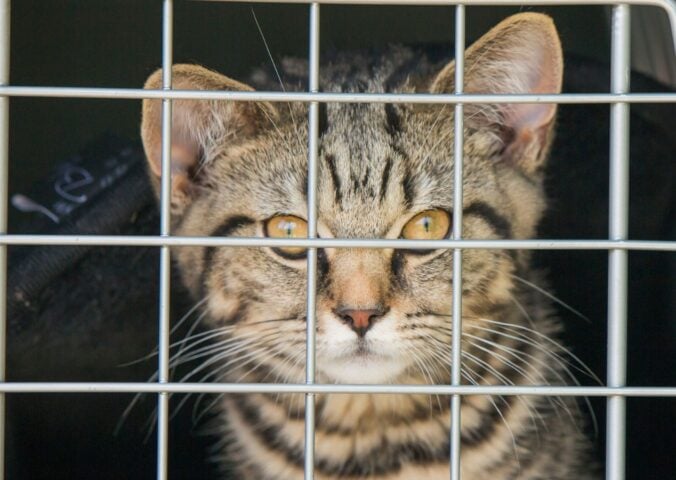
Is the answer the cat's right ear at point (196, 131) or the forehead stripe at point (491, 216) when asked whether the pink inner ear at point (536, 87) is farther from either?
the cat's right ear at point (196, 131)

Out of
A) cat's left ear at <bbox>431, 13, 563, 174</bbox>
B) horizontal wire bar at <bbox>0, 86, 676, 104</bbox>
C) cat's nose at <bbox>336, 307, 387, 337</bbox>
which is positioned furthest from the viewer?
cat's left ear at <bbox>431, 13, 563, 174</bbox>

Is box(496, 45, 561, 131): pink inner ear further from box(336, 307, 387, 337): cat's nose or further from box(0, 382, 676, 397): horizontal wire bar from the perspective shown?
box(0, 382, 676, 397): horizontal wire bar

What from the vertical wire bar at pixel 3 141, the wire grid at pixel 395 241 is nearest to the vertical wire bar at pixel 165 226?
the wire grid at pixel 395 241

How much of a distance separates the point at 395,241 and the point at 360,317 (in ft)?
1.63

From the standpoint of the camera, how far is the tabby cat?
1680 millimetres

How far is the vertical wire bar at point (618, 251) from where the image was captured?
113 cm

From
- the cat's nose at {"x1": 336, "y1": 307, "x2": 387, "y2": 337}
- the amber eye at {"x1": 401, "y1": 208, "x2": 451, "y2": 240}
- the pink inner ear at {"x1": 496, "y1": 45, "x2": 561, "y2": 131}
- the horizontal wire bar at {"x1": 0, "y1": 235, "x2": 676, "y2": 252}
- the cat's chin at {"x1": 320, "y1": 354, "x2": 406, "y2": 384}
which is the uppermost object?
the pink inner ear at {"x1": 496, "y1": 45, "x2": 561, "y2": 131}

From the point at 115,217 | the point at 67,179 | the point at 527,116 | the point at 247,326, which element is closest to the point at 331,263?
the point at 247,326

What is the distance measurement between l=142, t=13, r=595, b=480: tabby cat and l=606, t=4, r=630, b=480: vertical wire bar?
0.53m

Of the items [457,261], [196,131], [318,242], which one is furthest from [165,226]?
[196,131]

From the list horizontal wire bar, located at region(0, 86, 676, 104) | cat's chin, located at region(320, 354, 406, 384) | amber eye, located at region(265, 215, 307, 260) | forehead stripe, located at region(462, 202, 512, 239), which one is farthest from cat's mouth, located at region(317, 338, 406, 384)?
horizontal wire bar, located at region(0, 86, 676, 104)

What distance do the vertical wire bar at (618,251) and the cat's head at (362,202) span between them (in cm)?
53

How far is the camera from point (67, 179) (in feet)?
7.63

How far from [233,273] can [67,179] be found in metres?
0.69
